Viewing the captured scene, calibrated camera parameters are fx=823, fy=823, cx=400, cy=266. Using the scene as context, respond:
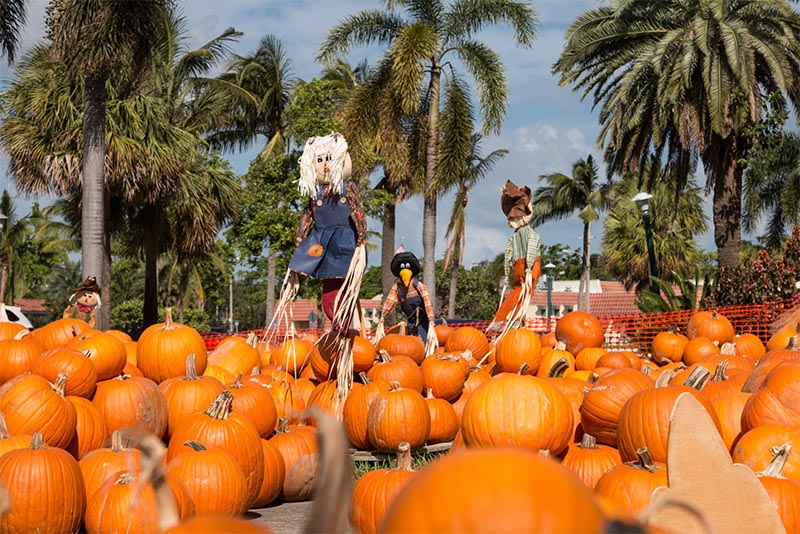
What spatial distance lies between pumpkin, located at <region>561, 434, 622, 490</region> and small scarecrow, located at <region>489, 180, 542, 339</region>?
4.83 m

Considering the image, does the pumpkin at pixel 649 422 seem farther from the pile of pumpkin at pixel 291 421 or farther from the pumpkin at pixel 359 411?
the pumpkin at pixel 359 411

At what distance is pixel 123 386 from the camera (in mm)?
5652

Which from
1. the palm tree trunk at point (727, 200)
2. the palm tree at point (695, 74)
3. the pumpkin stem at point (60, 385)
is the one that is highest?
the palm tree at point (695, 74)

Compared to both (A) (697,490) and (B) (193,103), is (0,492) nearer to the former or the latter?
(A) (697,490)

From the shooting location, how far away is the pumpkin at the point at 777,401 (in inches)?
165

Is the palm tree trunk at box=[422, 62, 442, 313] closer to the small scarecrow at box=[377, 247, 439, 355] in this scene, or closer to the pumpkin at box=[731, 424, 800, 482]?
the small scarecrow at box=[377, 247, 439, 355]

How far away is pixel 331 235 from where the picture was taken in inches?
280

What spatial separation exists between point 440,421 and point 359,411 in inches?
30.8

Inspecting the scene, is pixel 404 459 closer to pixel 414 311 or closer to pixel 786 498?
pixel 786 498

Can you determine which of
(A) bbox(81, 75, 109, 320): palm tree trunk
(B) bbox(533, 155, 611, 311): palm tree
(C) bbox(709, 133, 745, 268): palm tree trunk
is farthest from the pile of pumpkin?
(B) bbox(533, 155, 611, 311): palm tree

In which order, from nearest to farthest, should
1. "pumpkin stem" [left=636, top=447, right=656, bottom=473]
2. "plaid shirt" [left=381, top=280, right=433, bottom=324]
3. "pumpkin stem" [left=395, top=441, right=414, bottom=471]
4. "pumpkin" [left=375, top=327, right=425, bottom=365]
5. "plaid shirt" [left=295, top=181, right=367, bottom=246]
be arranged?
"pumpkin stem" [left=636, top=447, right=656, bottom=473] → "pumpkin stem" [left=395, top=441, right=414, bottom=471] → "plaid shirt" [left=295, top=181, right=367, bottom=246] → "pumpkin" [left=375, top=327, right=425, bottom=365] → "plaid shirt" [left=381, top=280, right=433, bottom=324]

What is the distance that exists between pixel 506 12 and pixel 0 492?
67.2 ft

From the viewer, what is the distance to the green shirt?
1027 centimetres

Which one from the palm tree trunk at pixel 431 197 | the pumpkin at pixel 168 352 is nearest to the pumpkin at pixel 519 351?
the pumpkin at pixel 168 352
